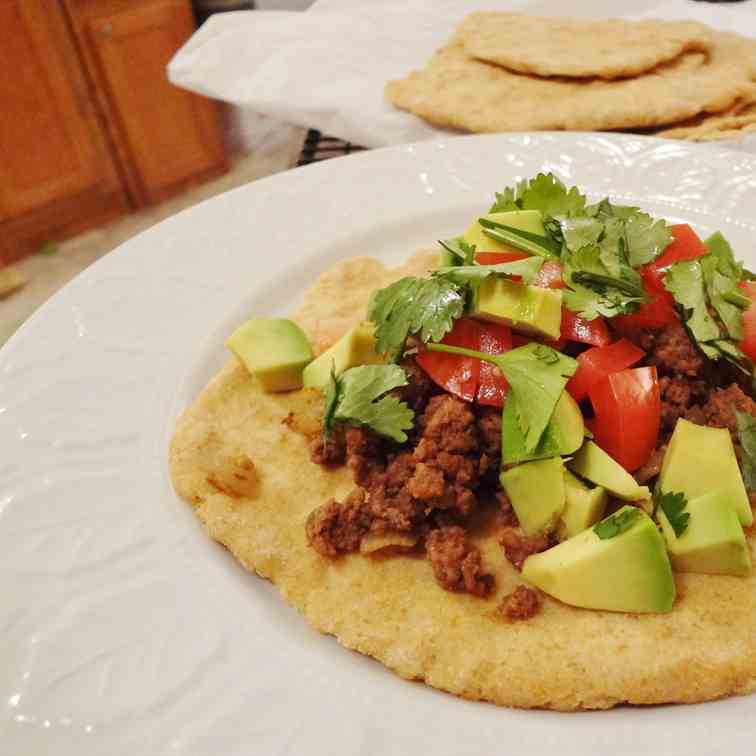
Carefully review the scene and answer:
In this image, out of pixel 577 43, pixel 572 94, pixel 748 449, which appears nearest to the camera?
pixel 748 449

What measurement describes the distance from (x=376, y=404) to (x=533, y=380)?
0.45 metres

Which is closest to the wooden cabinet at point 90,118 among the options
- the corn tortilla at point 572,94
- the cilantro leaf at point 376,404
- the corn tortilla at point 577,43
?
the corn tortilla at point 577,43

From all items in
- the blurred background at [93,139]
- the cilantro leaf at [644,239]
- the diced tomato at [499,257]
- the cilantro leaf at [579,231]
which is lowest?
the blurred background at [93,139]

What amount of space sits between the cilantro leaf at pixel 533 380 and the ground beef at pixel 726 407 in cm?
45

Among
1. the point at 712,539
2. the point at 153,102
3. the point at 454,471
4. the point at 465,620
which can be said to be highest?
the point at 454,471

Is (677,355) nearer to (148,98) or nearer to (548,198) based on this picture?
(548,198)

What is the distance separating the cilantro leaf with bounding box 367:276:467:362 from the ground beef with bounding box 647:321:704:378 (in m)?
0.59

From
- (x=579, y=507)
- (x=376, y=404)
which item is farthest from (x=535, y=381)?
(x=376, y=404)

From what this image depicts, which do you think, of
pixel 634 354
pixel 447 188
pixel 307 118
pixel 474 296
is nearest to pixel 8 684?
pixel 474 296

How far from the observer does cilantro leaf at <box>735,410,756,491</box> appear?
2084 mm

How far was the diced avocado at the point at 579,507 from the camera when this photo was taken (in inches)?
A: 77.4

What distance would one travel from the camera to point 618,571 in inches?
73.8

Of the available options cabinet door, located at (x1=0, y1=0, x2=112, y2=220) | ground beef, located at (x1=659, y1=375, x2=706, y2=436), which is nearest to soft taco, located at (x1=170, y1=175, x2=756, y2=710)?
ground beef, located at (x1=659, y1=375, x2=706, y2=436)

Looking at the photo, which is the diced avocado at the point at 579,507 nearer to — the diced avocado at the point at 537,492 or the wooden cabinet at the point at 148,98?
the diced avocado at the point at 537,492
